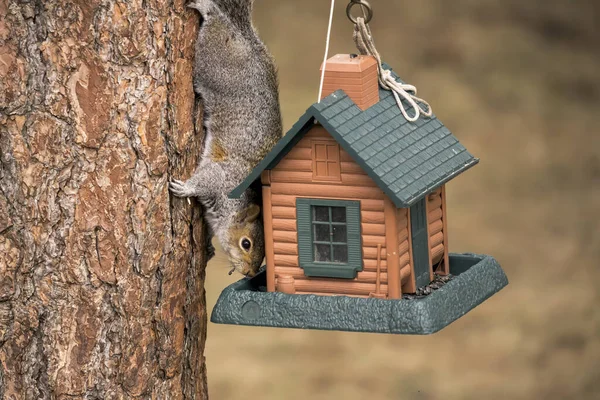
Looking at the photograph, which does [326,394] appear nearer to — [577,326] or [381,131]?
[577,326]

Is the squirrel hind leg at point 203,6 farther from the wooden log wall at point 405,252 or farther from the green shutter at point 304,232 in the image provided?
the wooden log wall at point 405,252

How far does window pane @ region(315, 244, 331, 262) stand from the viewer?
291 centimetres

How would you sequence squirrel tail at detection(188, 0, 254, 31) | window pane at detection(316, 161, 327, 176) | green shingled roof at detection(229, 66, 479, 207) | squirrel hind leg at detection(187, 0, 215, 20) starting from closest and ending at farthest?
green shingled roof at detection(229, 66, 479, 207), window pane at detection(316, 161, 327, 176), squirrel hind leg at detection(187, 0, 215, 20), squirrel tail at detection(188, 0, 254, 31)

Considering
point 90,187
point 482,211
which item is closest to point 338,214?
point 90,187

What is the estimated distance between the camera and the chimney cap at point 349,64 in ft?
9.30

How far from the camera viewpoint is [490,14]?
21.5 ft

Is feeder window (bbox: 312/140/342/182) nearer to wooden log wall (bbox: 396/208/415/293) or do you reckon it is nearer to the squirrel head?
wooden log wall (bbox: 396/208/415/293)

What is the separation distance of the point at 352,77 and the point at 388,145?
6.8 inches

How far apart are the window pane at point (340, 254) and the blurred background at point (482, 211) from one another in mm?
2883

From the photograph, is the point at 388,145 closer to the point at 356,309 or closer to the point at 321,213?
the point at 321,213

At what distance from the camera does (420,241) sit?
2990 mm

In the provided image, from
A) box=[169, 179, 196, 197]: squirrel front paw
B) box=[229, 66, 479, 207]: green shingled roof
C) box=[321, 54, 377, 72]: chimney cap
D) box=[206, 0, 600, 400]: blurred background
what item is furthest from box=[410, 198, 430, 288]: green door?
box=[206, 0, 600, 400]: blurred background

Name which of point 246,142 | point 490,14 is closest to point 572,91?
point 490,14

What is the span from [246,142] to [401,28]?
3.48 meters
